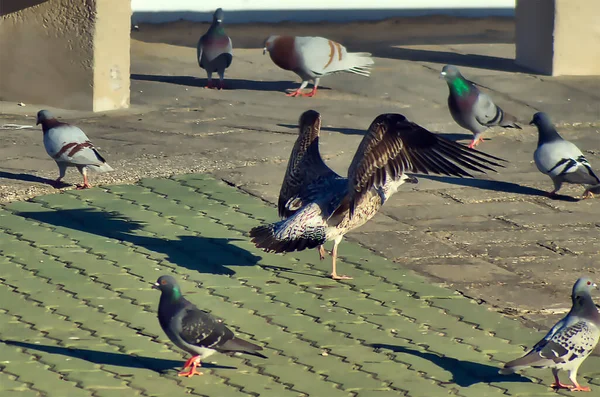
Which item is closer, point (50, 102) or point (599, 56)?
point (50, 102)

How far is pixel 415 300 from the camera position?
665 centimetres

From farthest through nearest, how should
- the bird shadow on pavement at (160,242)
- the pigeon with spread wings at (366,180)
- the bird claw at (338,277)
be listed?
the bird shadow on pavement at (160,242) < the bird claw at (338,277) < the pigeon with spread wings at (366,180)

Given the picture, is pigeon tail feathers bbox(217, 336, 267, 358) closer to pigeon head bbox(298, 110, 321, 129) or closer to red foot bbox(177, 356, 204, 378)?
red foot bbox(177, 356, 204, 378)

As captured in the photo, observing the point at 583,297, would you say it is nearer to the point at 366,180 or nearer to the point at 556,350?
the point at 556,350

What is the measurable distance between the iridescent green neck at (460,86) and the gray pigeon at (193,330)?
5078mm

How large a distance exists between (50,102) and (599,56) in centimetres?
592

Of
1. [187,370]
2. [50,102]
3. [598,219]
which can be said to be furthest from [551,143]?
[50,102]

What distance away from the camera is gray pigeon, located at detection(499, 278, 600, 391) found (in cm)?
516

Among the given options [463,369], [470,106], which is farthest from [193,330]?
[470,106]

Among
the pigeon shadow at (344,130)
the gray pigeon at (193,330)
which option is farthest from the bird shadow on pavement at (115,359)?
the pigeon shadow at (344,130)

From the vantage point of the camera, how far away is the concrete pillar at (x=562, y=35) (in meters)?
12.8

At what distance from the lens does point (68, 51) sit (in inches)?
450

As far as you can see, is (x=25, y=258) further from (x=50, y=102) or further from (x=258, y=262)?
(x=50, y=102)

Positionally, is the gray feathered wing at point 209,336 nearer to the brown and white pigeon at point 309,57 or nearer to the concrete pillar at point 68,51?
the concrete pillar at point 68,51
